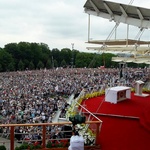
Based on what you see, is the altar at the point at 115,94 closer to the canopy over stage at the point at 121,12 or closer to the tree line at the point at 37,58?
A: the canopy over stage at the point at 121,12

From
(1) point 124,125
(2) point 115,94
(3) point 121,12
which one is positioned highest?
(3) point 121,12

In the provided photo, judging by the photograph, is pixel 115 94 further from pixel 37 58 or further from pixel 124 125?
pixel 37 58

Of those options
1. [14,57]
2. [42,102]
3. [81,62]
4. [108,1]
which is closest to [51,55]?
[81,62]

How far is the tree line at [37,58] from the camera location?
261ft

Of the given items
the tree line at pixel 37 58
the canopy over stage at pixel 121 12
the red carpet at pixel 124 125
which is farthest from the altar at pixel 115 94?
the tree line at pixel 37 58

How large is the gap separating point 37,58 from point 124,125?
84352 millimetres

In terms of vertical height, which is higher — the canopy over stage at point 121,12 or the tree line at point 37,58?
the tree line at point 37,58

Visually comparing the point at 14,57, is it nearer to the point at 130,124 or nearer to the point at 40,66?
the point at 40,66

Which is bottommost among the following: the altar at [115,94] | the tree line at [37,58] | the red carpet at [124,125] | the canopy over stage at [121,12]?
the red carpet at [124,125]

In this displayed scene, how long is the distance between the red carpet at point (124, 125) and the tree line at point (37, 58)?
2413 inches

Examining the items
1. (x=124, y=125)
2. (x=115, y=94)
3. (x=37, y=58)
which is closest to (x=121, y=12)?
(x=115, y=94)

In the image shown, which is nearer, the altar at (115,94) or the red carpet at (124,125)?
the red carpet at (124,125)

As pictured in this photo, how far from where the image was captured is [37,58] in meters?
91.9

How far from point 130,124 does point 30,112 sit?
1008 centimetres
